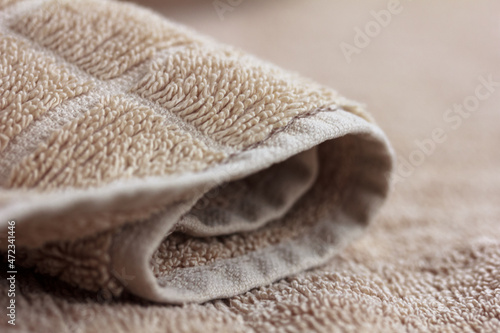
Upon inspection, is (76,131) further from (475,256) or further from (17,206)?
(475,256)

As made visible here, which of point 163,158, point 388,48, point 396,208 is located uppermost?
point 388,48

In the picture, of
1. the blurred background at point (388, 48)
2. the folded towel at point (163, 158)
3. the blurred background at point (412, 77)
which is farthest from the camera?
the blurred background at point (388, 48)

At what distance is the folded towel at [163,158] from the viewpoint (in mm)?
312

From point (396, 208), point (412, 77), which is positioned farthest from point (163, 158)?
point (412, 77)

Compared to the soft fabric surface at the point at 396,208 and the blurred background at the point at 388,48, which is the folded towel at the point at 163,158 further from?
the blurred background at the point at 388,48

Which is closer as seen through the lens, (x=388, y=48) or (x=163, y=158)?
(x=163, y=158)

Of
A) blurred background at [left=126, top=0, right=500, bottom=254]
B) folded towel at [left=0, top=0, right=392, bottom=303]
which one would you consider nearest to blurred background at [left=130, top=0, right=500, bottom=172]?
blurred background at [left=126, top=0, right=500, bottom=254]

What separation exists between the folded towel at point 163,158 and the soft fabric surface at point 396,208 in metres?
0.02

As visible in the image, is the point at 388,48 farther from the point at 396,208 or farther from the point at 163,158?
the point at 163,158

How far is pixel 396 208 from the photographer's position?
2.03ft

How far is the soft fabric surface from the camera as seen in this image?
13.4 inches

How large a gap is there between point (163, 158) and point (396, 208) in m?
0.39

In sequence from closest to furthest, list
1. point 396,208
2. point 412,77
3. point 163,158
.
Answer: point 163,158, point 396,208, point 412,77

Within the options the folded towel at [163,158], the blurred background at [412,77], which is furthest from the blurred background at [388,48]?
the folded towel at [163,158]
